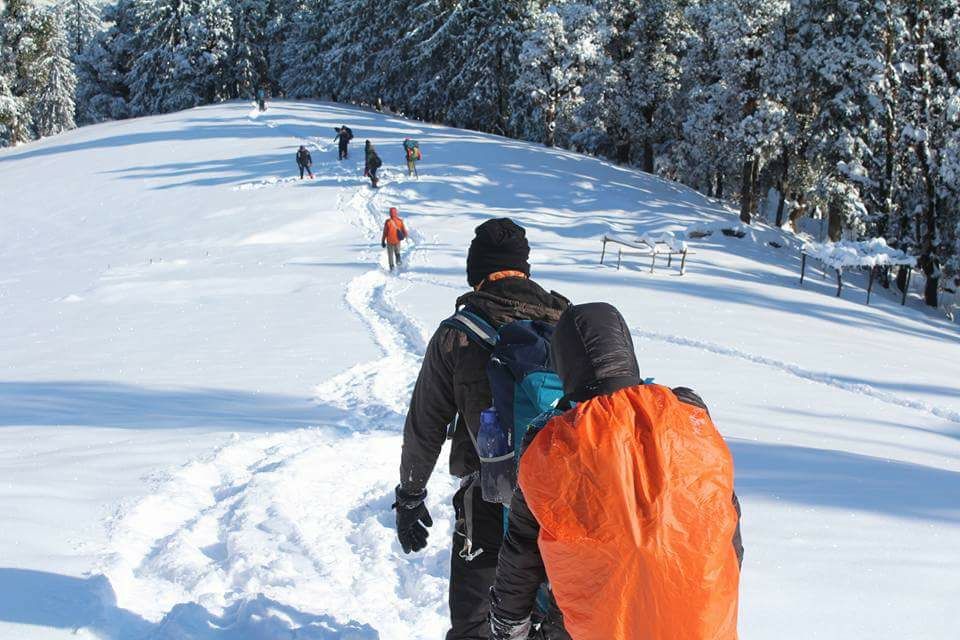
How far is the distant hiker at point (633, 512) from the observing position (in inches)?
77.7

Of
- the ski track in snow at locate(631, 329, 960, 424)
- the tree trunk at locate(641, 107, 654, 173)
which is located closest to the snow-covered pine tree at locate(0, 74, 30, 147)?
the tree trunk at locate(641, 107, 654, 173)

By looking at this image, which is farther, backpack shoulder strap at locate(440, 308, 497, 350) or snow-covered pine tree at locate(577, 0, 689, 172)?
snow-covered pine tree at locate(577, 0, 689, 172)

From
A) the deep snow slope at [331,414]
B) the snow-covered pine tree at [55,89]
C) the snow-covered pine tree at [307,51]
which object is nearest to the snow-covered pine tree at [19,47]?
the snow-covered pine tree at [55,89]

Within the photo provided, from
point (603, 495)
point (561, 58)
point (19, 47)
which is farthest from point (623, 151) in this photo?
point (603, 495)

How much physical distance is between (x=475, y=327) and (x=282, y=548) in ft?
9.01

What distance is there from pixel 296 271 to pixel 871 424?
1298cm

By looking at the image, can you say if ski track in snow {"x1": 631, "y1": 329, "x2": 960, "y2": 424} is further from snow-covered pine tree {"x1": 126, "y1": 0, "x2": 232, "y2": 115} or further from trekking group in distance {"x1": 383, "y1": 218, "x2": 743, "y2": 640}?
snow-covered pine tree {"x1": 126, "y1": 0, "x2": 232, "y2": 115}

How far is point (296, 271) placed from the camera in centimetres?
1803

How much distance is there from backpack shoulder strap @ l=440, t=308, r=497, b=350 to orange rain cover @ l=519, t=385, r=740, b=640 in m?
0.81

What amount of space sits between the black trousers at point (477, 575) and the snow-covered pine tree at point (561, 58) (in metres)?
35.2

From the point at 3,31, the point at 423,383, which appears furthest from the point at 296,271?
the point at 3,31

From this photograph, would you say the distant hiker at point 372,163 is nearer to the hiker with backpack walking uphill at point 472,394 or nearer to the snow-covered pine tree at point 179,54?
the hiker with backpack walking uphill at point 472,394

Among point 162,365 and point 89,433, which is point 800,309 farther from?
point 89,433

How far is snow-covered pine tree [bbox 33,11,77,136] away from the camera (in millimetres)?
51062
